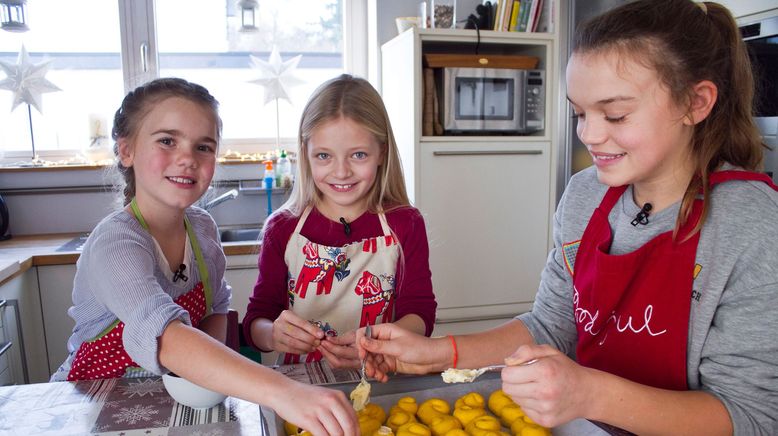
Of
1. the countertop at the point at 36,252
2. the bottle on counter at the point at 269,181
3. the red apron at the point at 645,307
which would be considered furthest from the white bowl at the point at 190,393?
the bottle on counter at the point at 269,181

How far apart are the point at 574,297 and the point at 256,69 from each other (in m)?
2.16

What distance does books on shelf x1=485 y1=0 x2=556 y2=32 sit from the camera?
2469mm

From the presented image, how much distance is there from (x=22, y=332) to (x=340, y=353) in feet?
4.56

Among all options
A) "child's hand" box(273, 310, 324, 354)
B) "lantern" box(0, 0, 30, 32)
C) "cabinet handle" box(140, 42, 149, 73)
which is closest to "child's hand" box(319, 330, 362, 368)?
"child's hand" box(273, 310, 324, 354)

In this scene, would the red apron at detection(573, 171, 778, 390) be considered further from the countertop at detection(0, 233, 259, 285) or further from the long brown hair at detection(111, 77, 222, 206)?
the countertop at detection(0, 233, 259, 285)

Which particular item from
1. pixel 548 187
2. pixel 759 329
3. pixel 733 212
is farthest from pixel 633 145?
pixel 548 187

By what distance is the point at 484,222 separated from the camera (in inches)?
98.3

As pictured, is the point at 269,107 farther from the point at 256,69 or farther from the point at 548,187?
the point at 548,187

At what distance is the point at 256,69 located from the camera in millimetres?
2717

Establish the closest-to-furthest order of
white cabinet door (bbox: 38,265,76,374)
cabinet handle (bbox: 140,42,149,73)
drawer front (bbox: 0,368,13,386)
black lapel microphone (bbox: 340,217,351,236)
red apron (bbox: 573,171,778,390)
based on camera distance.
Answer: red apron (bbox: 573,171,778,390) < black lapel microphone (bbox: 340,217,351,236) < drawer front (bbox: 0,368,13,386) < white cabinet door (bbox: 38,265,76,374) < cabinet handle (bbox: 140,42,149,73)

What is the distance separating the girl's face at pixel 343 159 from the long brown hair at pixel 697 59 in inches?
20.3

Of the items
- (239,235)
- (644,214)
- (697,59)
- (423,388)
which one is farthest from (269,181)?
(697,59)

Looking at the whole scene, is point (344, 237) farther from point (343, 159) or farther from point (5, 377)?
point (5, 377)

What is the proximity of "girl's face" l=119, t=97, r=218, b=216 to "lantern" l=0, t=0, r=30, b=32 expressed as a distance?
1.77m
